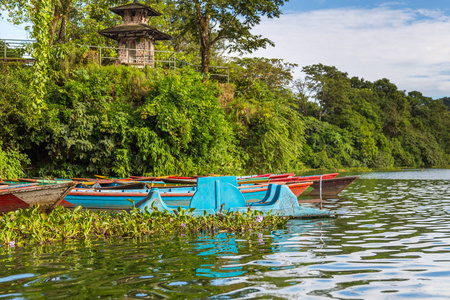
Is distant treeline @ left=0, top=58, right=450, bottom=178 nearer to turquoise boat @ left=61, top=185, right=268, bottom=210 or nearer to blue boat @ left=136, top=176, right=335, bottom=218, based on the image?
turquoise boat @ left=61, top=185, right=268, bottom=210

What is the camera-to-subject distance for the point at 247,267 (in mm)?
A: 6727

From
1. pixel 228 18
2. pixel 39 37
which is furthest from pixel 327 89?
pixel 39 37

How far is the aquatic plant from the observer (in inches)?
361

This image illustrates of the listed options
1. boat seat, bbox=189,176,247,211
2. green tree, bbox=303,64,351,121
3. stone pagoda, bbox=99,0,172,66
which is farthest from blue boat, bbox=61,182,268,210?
green tree, bbox=303,64,351,121

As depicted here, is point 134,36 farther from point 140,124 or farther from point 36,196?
point 36,196

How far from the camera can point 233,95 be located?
29125 mm

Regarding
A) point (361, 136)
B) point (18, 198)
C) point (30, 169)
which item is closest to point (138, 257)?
point (18, 198)

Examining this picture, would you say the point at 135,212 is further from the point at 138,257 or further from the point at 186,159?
the point at 186,159

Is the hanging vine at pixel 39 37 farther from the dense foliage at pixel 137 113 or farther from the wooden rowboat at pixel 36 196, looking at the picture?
the wooden rowboat at pixel 36 196

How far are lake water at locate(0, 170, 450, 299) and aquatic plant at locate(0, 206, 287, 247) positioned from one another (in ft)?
1.79

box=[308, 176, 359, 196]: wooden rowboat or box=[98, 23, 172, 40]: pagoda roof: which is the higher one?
box=[98, 23, 172, 40]: pagoda roof

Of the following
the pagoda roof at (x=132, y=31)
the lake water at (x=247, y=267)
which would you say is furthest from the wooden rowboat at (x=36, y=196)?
the pagoda roof at (x=132, y=31)

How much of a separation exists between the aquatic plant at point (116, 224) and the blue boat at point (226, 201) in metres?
0.29

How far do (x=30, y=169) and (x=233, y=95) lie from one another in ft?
42.5
